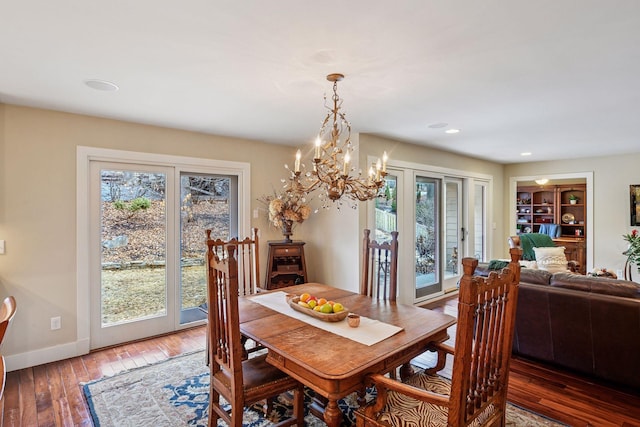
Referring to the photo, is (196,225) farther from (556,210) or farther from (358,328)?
(556,210)

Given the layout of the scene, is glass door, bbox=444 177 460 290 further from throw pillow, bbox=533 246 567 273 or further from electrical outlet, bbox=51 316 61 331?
electrical outlet, bbox=51 316 61 331

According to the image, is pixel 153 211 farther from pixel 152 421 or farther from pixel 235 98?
pixel 152 421

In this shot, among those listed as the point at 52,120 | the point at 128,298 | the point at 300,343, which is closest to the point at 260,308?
the point at 300,343

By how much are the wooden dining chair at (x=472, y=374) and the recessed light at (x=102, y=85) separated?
2683 millimetres

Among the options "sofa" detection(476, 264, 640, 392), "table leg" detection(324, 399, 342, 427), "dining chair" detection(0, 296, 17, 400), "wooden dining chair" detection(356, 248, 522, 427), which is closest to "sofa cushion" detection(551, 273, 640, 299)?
"sofa" detection(476, 264, 640, 392)

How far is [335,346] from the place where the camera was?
1775 millimetres

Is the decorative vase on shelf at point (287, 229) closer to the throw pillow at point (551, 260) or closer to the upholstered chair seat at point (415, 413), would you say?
the upholstered chair seat at point (415, 413)

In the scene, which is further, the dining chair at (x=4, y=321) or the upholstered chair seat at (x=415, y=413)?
the upholstered chair seat at (x=415, y=413)

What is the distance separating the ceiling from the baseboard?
2224 mm

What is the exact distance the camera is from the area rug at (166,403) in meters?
2.28

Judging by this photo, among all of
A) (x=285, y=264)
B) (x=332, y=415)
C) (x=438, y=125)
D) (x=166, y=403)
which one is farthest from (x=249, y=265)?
(x=438, y=125)

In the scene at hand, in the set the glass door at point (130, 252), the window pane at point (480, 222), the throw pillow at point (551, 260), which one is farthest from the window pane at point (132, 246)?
the window pane at point (480, 222)

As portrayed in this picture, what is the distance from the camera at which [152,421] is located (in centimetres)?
227

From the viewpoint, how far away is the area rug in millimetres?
2277
